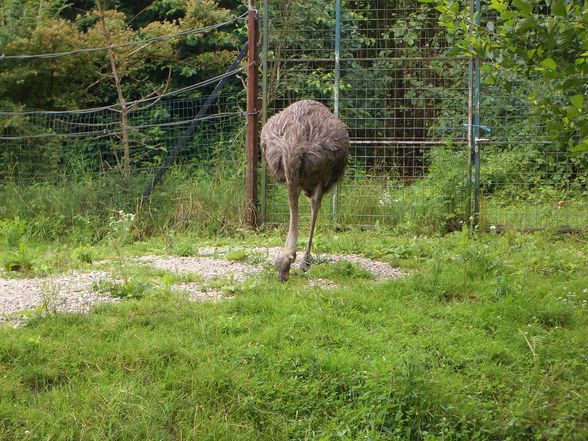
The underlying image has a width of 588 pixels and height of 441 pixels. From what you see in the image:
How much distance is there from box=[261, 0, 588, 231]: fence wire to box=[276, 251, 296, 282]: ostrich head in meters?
3.12

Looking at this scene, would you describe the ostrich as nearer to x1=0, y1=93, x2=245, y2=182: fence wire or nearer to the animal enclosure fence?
the animal enclosure fence

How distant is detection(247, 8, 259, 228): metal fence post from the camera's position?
1064cm

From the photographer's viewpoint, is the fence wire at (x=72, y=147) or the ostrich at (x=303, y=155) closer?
the ostrich at (x=303, y=155)

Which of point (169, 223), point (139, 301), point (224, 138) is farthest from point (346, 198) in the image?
point (139, 301)

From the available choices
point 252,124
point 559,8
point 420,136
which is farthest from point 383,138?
point 559,8

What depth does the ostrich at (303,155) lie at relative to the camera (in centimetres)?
784

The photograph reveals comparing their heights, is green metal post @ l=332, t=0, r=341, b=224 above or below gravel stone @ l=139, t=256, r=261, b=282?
above

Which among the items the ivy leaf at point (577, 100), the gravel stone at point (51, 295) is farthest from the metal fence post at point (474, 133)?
the ivy leaf at point (577, 100)

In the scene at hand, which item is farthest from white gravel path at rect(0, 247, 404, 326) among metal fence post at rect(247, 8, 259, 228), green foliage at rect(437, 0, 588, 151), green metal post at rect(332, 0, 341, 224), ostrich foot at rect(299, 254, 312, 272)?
green foliage at rect(437, 0, 588, 151)

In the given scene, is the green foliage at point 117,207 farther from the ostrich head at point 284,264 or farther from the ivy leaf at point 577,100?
the ivy leaf at point 577,100

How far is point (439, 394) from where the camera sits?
549cm

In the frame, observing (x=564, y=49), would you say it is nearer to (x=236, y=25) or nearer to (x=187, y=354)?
(x=187, y=354)

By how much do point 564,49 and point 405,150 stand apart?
954 centimetres

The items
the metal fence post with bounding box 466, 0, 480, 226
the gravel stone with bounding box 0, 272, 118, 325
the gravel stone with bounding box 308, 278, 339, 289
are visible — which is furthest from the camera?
the metal fence post with bounding box 466, 0, 480, 226
